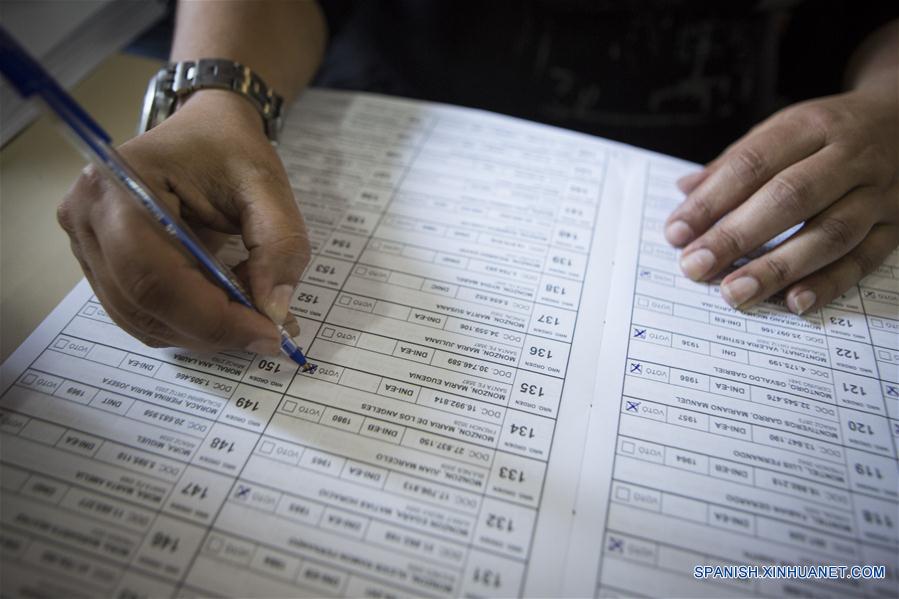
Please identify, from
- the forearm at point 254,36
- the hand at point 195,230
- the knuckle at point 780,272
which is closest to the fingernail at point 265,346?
the hand at point 195,230

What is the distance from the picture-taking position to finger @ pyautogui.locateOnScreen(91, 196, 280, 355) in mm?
423

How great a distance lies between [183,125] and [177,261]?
0.56 feet

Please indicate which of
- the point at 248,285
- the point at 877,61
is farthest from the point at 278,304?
the point at 877,61

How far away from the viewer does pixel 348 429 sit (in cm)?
46

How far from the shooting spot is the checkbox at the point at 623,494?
44 cm

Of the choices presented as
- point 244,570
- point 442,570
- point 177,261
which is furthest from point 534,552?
point 177,261

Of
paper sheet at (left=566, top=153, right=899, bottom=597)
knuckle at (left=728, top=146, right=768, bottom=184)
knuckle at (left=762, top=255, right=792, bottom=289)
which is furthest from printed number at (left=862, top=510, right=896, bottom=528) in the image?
knuckle at (left=728, top=146, right=768, bottom=184)

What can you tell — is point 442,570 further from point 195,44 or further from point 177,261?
point 195,44

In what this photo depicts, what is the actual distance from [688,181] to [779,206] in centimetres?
12

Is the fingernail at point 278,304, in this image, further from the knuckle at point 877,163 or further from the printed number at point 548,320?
the knuckle at point 877,163

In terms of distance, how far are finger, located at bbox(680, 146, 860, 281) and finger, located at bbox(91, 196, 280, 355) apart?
1.56 feet

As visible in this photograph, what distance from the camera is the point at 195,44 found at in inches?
24.9

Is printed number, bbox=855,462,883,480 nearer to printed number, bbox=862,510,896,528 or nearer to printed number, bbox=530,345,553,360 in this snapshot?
printed number, bbox=862,510,896,528

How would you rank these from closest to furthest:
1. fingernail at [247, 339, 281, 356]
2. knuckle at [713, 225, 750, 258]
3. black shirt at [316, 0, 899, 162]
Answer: fingernail at [247, 339, 281, 356] → knuckle at [713, 225, 750, 258] → black shirt at [316, 0, 899, 162]
